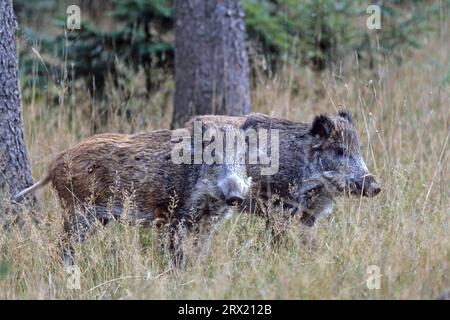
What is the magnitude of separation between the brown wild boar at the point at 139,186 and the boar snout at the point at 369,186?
2.88 feet

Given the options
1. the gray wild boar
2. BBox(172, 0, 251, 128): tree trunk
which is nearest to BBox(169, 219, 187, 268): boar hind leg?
the gray wild boar

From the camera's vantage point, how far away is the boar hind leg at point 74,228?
20.1ft

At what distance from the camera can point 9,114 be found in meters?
6.75

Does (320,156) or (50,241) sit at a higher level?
(320,156)

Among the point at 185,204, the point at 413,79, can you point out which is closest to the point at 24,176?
the point at 185,204

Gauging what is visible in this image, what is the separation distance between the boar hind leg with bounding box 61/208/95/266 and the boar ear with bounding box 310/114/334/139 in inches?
73.7

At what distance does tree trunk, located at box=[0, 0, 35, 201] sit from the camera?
6.70 meters

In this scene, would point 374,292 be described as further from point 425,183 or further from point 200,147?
point 425,183

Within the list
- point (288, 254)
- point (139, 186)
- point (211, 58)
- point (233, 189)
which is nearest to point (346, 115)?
point (233, 189)

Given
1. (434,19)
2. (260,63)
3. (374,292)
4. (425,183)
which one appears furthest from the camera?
(434,19)

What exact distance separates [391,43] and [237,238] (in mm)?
5337

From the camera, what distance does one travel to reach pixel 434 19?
12.3 m

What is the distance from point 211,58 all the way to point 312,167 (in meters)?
2.77

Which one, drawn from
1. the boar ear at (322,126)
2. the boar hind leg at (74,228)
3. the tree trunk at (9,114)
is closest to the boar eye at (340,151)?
the boar ear at (322,126)
